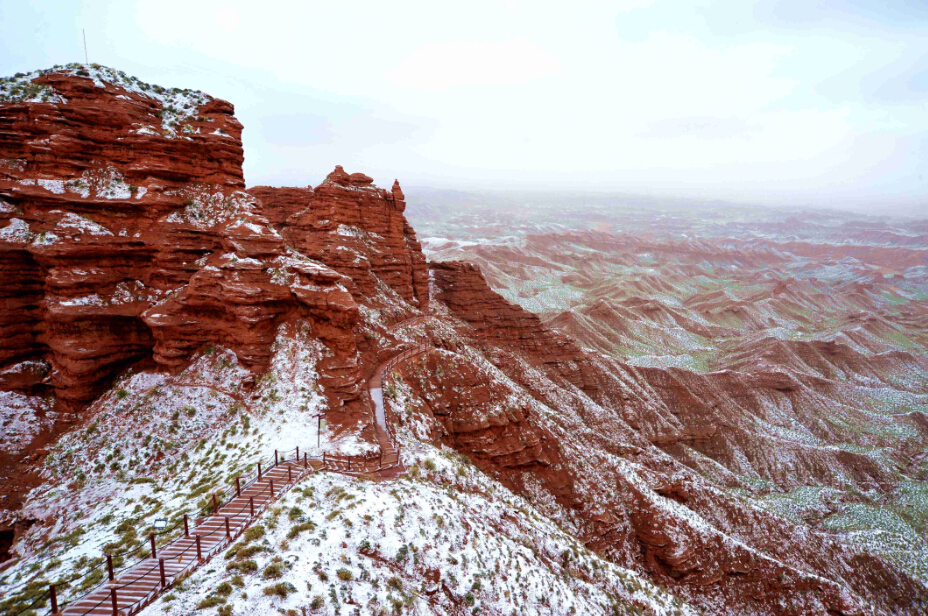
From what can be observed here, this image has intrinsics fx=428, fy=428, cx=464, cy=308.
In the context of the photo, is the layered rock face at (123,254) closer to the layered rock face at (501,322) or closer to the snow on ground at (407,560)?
the snow on ground at (407,560)

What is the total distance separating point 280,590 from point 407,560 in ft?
13.6

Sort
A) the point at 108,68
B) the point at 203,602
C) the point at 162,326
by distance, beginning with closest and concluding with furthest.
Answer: the point at 203,602
the point at 162,326
the point at 108,68

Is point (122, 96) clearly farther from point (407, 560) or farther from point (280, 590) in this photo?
point (407, 560)

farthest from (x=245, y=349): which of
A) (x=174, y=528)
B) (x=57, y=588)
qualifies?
(x=57, y=588)

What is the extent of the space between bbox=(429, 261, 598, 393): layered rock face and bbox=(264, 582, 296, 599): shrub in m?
39.7

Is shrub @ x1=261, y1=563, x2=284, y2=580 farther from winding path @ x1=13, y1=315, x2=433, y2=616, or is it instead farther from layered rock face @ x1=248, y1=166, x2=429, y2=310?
layered rock face @ x1=248, y1=166, x2=429, y2=310

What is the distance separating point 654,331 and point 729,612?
67.3 m

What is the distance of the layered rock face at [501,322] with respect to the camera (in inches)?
1996

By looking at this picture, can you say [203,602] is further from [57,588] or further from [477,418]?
[477,418]

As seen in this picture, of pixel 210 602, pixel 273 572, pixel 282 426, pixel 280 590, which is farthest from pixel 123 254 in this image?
pixel 280 590

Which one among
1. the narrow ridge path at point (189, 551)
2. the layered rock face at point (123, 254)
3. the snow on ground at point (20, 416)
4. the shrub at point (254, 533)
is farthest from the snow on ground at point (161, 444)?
the shrub at point (254, 533)

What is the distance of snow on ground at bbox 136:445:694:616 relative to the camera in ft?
35.1

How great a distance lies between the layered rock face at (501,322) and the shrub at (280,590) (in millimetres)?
39686

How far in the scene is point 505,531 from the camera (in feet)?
59.1
